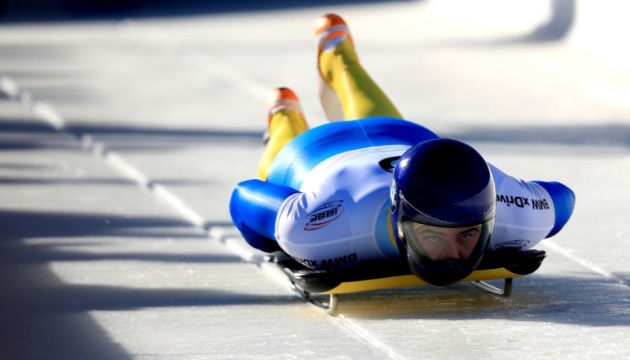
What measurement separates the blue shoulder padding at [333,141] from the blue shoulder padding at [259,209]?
0.22 metres

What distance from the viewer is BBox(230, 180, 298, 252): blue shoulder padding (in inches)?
236

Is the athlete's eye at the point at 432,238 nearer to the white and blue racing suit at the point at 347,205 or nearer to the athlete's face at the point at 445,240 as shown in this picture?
the athlete's face at the point at 445,240

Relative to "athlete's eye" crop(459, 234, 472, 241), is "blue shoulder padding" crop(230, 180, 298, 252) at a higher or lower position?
lower

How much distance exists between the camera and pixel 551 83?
12750mm

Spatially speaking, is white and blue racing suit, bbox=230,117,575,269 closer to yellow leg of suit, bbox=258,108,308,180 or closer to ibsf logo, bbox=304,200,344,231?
ibsf logo, bbox=304,200,344,231

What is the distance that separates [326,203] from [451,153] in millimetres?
647

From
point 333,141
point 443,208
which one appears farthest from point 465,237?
point 333,141

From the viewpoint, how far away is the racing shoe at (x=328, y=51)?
7926mm

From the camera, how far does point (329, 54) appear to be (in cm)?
805

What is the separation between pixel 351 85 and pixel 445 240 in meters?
2.40

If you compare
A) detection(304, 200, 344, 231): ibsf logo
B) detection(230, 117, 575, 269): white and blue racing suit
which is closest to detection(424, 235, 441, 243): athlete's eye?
detection(230, 117, 575, 269): white and blue racing suit

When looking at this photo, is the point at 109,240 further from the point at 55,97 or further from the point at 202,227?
the point at 55,97

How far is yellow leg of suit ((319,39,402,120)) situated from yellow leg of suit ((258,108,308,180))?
28 cm

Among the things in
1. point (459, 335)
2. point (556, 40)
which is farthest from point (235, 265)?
point (556, 40)
